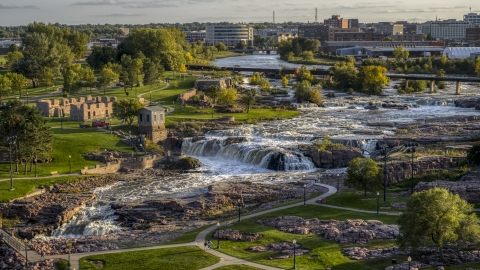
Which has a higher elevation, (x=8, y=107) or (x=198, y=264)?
(x=8, y=107)

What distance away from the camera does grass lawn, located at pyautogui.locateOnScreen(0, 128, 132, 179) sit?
7700 cm

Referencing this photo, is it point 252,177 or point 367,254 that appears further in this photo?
point 252,177

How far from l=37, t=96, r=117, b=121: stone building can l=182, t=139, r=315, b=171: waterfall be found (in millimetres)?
15972

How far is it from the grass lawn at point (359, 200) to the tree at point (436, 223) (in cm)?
1393

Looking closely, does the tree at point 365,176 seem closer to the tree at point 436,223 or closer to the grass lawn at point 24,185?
the tree at point 436,223

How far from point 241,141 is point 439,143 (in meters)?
24.8

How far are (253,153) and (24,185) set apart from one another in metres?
27.8

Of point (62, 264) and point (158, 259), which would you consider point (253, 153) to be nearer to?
point (158, 259)

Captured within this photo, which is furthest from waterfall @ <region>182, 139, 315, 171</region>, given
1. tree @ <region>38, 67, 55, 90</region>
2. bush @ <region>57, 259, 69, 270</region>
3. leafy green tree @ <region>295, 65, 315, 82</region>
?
leafy green tree @ <region>295, 65, 315, 82</region>

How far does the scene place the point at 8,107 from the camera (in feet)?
262

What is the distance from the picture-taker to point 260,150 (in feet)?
280

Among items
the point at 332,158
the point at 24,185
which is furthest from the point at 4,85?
the point at 332,158

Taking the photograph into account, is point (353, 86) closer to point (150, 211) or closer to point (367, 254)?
point (150, 211)

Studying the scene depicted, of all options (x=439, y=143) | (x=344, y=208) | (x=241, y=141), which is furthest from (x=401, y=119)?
(x=344, y=208)
